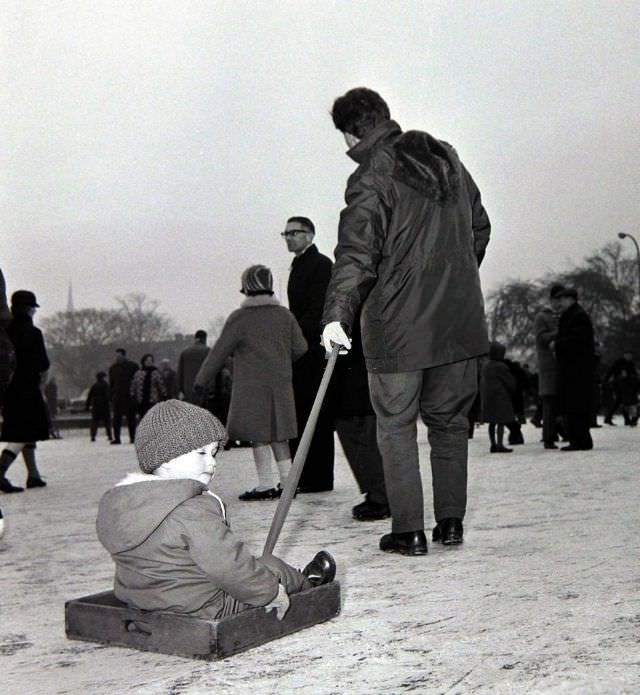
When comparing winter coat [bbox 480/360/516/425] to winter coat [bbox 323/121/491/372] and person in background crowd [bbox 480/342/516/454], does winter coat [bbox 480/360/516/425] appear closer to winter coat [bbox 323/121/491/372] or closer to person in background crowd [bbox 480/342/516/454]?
person in background crowd [bbox 480/342/516/454]

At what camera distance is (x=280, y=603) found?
318cm

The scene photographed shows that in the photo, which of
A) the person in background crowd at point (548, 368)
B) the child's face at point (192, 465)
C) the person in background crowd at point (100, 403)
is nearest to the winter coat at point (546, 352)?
the person in background crowd at point (548, 368)

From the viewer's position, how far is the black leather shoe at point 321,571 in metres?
3.53

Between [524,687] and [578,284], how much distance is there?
55.4 meters

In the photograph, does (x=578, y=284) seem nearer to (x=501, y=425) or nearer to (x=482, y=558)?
(x=501, y=425)

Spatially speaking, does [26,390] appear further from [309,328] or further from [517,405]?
[517,405]

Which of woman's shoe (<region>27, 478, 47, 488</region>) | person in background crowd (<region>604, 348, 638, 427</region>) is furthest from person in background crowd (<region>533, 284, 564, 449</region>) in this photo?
person in background crowd (<region>604, 348, 638, 427</region>)

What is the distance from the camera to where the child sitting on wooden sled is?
2984 millimetres

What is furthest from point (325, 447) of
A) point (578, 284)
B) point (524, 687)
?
point (578, 284)

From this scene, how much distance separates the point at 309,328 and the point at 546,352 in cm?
562

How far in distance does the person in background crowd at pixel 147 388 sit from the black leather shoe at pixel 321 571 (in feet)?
48.1

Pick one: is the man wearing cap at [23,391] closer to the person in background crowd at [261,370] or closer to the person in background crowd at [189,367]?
the person in background crowd at [261,370]

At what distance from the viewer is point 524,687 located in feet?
8.54

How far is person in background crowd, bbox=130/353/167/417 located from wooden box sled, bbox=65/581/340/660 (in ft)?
48.6
